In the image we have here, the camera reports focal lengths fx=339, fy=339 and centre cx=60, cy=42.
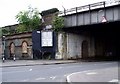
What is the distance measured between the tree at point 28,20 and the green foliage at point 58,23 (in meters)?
7.12

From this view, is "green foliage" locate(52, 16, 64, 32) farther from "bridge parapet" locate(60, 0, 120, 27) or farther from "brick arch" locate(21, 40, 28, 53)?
"brick arch" locate(21, 40, 28, 53)

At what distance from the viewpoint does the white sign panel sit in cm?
5313

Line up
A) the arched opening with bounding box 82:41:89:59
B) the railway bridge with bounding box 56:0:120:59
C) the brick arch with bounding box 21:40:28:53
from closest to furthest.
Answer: the railway bridge with bounding box 56:0:120:59 < the arched opening with bounding box 82:41:89:59 < the brick arch with bounding box 21:40:28:53

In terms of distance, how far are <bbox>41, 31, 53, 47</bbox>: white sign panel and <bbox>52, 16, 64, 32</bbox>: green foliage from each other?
1.36 metres

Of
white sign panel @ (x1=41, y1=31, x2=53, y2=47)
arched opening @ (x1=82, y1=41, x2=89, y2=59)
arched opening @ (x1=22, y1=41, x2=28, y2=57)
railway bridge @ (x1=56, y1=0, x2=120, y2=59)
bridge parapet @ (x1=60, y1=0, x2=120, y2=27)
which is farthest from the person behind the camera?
arched opening @ (x1=22, y1=41, x2=28, y2=57)

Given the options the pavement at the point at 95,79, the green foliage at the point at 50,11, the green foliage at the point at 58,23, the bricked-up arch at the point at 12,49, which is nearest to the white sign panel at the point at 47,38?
the green foliage at the point at 58,23

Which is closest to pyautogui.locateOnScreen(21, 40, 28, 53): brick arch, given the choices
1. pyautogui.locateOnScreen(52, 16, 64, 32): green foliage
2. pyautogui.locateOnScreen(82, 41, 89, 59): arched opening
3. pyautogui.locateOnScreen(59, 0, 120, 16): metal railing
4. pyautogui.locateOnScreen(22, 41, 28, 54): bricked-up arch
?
pyautogui.locateOnScreen(22, 41, 28, 54): bricked-up arch

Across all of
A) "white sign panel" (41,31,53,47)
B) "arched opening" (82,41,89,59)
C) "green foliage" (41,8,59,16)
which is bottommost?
"arched opening" (82,41,89,59)

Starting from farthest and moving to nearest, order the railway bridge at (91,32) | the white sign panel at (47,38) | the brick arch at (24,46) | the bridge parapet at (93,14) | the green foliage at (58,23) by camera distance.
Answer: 1. the brick arch at (24,46)
2. the white sign panel at (47,38)
3. the green foliage at (58,23)
4. the railway bridge at (91,32)
5. the bridge parapet at (93,14)

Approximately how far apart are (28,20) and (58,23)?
1460 centimetres

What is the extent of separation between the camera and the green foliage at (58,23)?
5028cm

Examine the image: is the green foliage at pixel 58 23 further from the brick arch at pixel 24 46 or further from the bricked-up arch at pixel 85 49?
the brick arch at pixel 24 46

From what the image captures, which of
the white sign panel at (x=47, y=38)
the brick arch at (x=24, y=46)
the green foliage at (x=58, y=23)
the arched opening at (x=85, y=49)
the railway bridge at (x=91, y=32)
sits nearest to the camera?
the railway bridge at (x=91, y=32)

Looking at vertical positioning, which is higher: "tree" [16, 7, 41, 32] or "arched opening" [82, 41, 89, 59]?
"tree" [16, 7, 41, 32]
